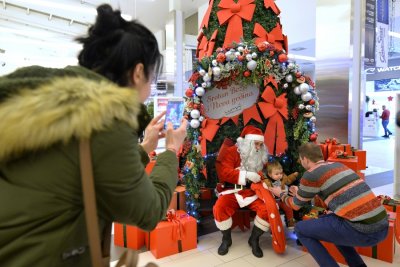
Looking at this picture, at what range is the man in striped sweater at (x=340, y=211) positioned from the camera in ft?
6.82

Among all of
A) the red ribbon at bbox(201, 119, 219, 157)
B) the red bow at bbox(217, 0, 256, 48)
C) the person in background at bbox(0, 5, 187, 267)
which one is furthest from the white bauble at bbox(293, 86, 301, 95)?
the person in background at bbox(0, 5, 187, 267)

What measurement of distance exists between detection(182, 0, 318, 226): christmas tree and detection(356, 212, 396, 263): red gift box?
1036mm

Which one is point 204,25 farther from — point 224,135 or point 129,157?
point 129,157

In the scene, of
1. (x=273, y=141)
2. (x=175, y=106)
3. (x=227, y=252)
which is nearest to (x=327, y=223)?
(x=227, y=252)

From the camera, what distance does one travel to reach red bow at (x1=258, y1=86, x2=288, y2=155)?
134 inches

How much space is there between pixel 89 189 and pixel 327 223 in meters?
1.96

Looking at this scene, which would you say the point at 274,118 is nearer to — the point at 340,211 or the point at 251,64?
the point at 251,64

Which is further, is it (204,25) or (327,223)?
(204,25)

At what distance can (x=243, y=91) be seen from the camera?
3.59 meters

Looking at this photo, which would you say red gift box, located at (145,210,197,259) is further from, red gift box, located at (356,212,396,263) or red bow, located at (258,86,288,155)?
red gift box, located at (356,212,396,263)

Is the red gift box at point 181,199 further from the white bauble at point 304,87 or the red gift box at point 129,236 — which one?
the white bauble at point 304,87

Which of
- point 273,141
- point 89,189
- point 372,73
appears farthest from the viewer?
point 372,73

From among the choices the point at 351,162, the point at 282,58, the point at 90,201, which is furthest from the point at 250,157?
the point at 90,201

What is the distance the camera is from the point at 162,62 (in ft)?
3.58
